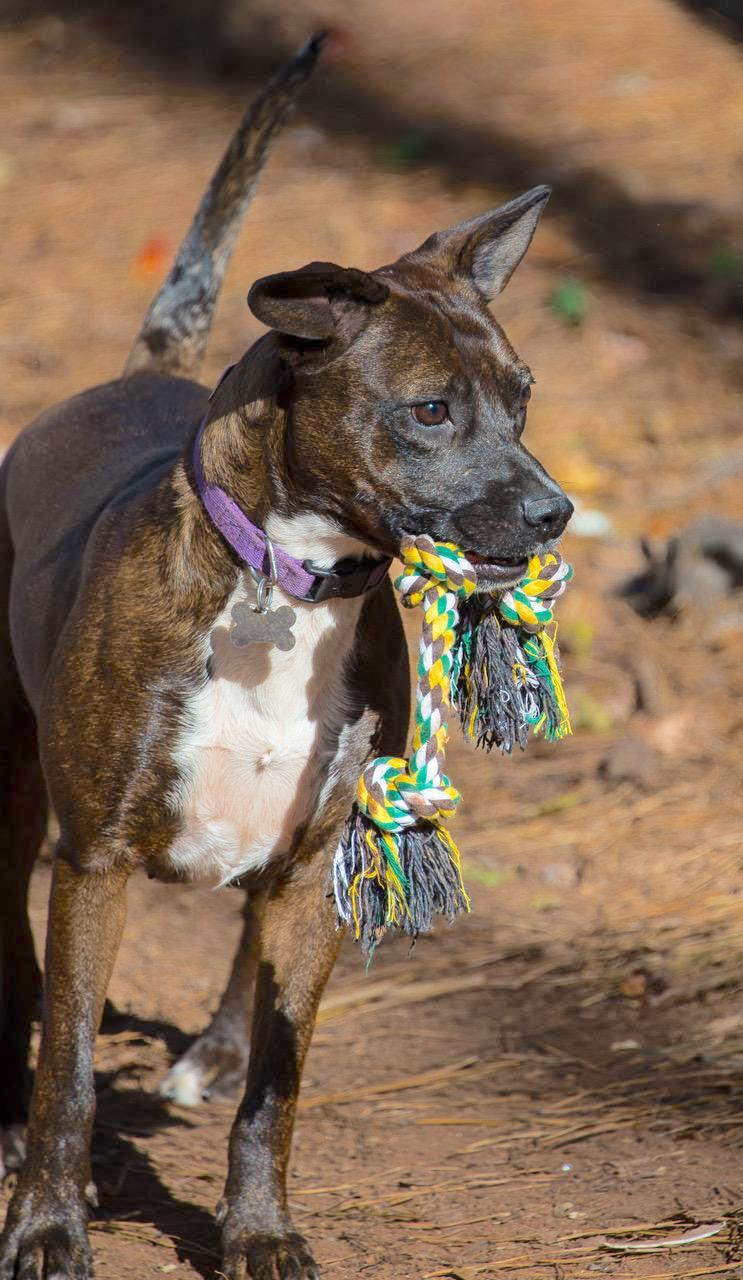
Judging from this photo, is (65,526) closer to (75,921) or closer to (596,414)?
(75,921)

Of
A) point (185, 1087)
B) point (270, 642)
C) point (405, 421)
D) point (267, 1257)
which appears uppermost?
point (405, 421)

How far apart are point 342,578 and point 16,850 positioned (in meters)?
1.53

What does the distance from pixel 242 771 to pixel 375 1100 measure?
4.65 feet

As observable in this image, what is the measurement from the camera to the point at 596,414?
8055 millimetres

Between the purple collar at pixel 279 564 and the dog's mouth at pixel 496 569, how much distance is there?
30 centimetres

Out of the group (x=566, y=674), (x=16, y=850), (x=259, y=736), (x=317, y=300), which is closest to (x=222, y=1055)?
(x=16, y=850)

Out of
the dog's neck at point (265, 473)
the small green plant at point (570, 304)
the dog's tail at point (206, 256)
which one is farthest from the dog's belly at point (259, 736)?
the small green plant at point (570, 304)

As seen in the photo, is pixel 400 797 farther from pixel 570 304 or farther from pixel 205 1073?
pixel 570 304

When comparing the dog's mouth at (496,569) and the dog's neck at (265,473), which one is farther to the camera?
the dog's neck at (265,473)

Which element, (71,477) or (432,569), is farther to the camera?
(71,477)

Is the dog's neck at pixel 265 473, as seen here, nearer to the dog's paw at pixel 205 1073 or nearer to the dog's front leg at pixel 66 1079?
the dog's front leg at pixel 66 1079

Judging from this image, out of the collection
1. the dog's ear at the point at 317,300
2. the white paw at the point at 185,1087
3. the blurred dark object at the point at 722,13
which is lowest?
the white paw at the point at 185,1087

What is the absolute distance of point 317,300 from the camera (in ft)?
10.1

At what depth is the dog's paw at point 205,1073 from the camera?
176 inches
